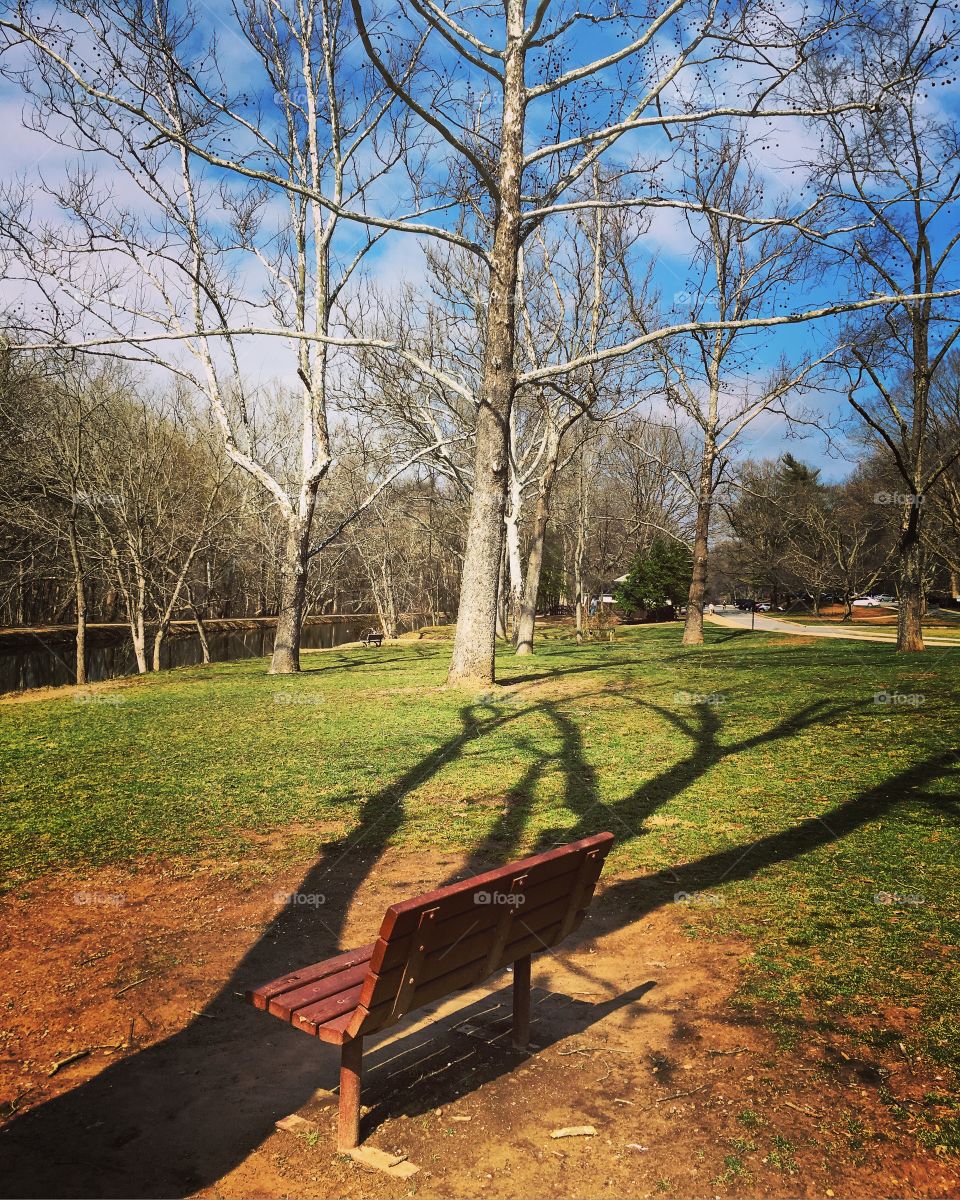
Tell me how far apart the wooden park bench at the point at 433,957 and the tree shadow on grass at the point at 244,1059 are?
1.45 ft

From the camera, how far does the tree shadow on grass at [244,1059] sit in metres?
2.91

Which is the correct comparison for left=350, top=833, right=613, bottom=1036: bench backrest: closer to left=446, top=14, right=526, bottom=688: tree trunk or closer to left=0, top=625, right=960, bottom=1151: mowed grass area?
left=0, top=625, right=960, bottom=1151: mowed grass area

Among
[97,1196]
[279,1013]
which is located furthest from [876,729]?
[97,1196]

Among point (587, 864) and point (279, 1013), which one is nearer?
point (279, 1013)

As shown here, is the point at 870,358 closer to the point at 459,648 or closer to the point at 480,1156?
the point at 459,648

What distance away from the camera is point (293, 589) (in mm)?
16344

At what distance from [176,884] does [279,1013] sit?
2879 mm

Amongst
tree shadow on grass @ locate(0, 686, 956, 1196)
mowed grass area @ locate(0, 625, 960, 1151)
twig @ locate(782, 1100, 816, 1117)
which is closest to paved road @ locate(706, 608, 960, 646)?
mowed grass area @ locate(0, 625, 960, 1151)

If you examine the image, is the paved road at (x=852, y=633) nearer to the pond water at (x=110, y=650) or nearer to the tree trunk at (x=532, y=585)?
the tree trunk at (x=532, y=585)

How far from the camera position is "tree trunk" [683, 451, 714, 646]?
840 inches

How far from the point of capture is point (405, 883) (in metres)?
5.78

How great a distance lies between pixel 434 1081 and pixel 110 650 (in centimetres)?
3618

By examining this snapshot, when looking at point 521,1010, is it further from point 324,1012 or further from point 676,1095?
point 324,1012

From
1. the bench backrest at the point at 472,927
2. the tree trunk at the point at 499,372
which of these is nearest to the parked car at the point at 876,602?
the tree trunk at the point at 499,372
